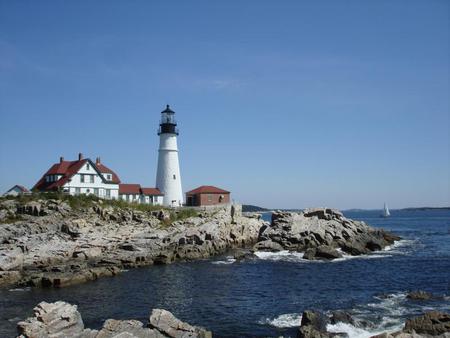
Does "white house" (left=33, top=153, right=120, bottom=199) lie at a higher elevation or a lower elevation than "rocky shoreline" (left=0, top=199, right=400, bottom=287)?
higher

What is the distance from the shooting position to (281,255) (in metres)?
50.7

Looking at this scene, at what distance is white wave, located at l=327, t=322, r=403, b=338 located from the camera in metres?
21.7

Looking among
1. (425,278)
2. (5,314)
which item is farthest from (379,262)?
(5,314)

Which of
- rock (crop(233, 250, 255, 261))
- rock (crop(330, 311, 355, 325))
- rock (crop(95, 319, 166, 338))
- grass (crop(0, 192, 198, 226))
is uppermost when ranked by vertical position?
grass (crop(0, 192, 198, 226))

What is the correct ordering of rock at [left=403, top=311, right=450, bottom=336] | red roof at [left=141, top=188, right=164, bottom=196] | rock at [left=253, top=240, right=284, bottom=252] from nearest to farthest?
A: rock at [left=403, top=311, right=450, bottom=336], rock at [left=253, top=240, right=284, bottom=252], red roof at [left=141, top=188, right=164, bottom=196]

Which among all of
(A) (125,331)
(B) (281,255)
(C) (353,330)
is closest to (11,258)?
(A) (125,331)

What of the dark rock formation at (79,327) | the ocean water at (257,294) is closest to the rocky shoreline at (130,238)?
the ocean water at (257,294)

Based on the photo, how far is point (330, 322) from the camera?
76.2ft

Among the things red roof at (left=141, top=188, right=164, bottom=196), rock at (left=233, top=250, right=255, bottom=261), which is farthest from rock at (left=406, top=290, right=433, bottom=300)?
red roof at (left=141, top=188, right=164, bottom=196)

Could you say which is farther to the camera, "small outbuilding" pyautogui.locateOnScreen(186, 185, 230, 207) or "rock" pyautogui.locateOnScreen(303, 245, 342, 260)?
"small outbuilding" pyautogui.locateOnScreen(186, 185, 230, 207)

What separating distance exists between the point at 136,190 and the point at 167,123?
37.0 feet

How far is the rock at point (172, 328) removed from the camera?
A: 19125 mm

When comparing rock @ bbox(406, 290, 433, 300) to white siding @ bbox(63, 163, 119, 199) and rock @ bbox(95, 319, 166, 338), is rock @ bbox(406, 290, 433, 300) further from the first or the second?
white siding @ bbox(63, 163, 119, 199)

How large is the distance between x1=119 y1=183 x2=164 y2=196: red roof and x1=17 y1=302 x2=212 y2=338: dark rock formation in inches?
1841
